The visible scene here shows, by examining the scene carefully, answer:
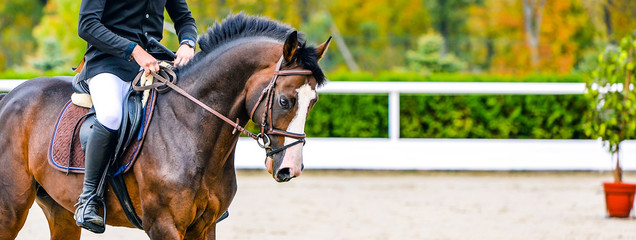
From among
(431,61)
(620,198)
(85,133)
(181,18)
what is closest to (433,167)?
(620,198)

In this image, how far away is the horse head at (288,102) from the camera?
394 cm

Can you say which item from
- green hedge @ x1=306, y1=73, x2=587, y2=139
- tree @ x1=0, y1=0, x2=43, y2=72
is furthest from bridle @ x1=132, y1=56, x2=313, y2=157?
tree @ x1=0, y1=0, x2=43, y2=72

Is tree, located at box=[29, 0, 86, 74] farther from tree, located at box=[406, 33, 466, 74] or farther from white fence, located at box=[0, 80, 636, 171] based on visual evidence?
tree, located at box=[406, 33, 466, 74]

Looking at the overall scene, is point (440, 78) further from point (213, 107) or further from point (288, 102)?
point (288, 102)

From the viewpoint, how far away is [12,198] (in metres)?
4.71

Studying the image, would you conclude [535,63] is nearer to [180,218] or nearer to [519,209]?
[519,209]

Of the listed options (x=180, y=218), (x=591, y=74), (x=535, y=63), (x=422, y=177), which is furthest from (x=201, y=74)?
Answer: (x=535, y=63)

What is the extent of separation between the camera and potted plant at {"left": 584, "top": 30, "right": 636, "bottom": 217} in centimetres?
863

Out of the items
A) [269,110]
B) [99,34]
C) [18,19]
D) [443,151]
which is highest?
[18,19]

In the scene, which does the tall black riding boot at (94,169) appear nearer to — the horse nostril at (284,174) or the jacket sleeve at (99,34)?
the jacket sleeve at (99,34)

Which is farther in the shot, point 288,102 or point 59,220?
point 59,220

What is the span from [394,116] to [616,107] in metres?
4.25

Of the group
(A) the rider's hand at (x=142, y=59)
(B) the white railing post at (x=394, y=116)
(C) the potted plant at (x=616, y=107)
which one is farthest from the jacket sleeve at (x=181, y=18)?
(B) the white railing post at (x=394, y=116)

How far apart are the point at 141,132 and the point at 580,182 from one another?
8.76m
